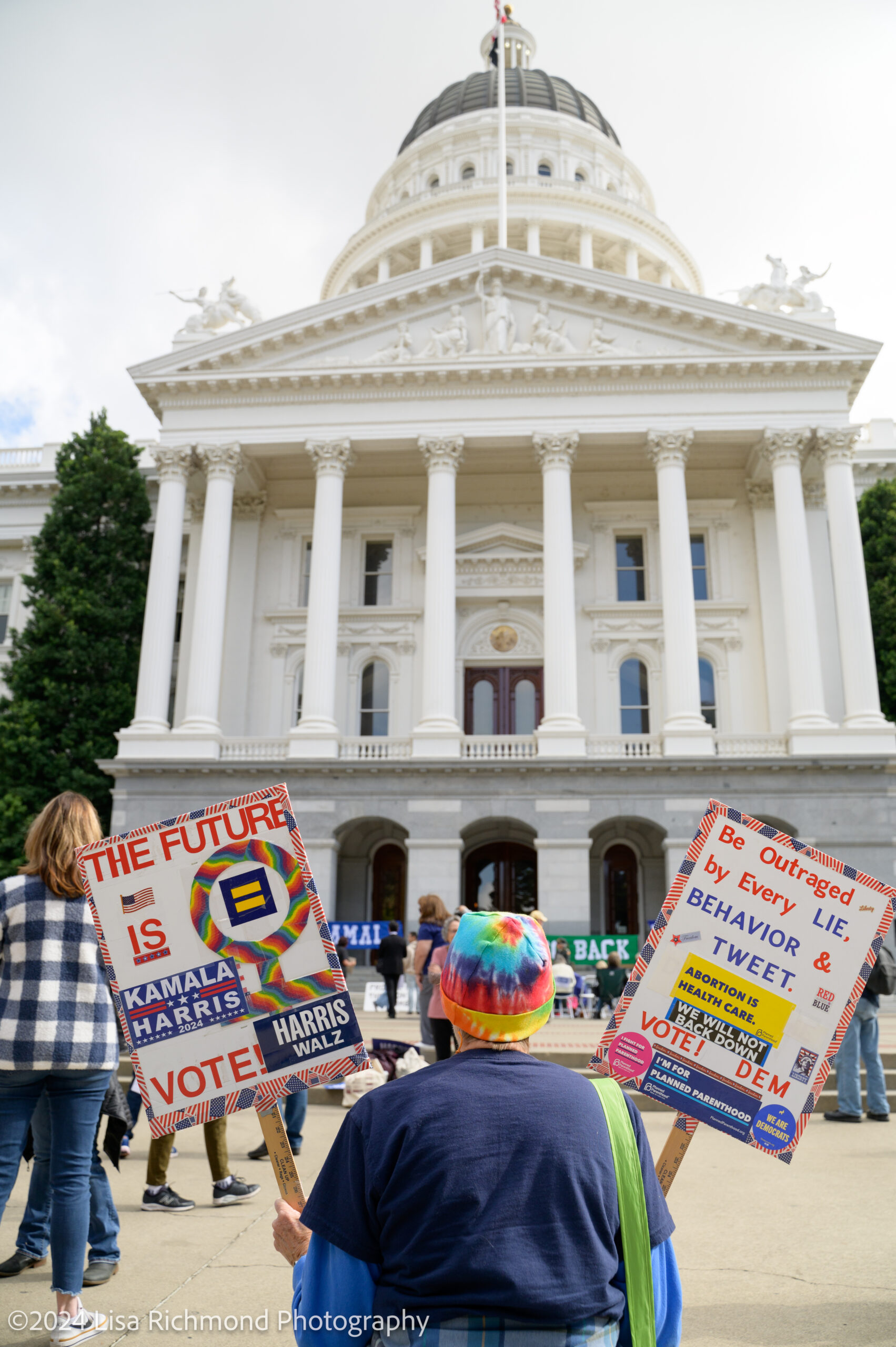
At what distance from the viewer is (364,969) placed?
93.8 ft

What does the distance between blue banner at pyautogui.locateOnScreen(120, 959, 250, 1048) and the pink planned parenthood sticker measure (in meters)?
1.32

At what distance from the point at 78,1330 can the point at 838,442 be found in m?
31.7

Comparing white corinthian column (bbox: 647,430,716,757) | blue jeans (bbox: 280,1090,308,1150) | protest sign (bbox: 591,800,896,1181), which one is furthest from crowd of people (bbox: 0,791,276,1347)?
white corinthian column (bbox: 647,430,716,757)

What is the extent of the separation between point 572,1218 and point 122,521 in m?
37.3

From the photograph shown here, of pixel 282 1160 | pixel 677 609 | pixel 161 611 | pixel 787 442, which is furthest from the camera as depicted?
pixel 161 611

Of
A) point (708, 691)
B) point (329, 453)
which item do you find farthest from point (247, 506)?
point (708, 691)

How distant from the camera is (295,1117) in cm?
874

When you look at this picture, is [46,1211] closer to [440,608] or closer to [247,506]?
[440,608]

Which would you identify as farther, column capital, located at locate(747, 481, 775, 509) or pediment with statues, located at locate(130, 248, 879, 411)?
column capital, located at locate(747, 481, 775, 509)

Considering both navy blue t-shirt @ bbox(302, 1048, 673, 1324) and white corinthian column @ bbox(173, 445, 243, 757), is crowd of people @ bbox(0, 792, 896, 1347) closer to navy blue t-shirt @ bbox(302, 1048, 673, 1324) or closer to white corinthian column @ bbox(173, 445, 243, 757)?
navy blue t-shirt @ bbox(302, 1048, 673, 1324)

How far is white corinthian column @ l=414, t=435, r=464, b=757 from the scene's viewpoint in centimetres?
2969

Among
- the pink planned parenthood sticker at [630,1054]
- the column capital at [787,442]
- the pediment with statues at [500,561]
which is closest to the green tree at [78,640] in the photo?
the pediment with statues at [500,561]

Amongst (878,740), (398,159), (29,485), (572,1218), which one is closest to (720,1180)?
(572,1218)

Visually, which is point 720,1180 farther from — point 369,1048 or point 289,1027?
point 289,1027
